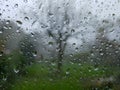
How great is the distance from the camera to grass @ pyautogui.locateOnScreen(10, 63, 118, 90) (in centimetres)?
255

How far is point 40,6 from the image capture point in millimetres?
2791

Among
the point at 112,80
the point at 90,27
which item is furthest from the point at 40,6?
the point at 112,80

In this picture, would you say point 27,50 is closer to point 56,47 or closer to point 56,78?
point 56,47

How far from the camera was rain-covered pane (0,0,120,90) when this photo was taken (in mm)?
2576

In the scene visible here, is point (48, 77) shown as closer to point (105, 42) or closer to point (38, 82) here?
point (38, 82)

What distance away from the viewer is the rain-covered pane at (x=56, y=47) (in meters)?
2.58

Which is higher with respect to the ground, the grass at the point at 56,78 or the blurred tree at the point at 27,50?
the blurred tree at the point at 27,50

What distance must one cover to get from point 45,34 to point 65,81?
A: 1.59ft

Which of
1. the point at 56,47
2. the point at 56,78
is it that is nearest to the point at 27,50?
the point at 56,47

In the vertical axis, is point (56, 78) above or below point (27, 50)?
below

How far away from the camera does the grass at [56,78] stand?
255cm

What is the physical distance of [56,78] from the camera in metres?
2.61

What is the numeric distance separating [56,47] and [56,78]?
29 cm

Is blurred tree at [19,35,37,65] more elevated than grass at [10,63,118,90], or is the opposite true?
blurred tree at [19,35,37,65]
